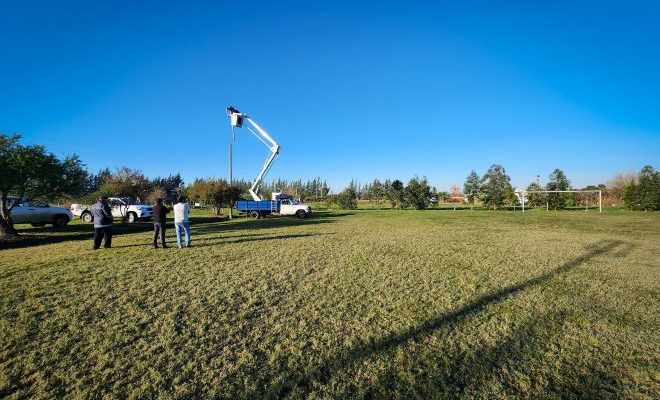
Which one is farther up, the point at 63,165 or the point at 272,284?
the point at 63,165

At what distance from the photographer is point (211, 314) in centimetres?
472

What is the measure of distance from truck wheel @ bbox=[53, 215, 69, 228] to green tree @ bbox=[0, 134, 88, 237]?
17.2ft

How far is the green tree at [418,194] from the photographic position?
47406 millimetres

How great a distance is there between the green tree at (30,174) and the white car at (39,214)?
4.44 meters

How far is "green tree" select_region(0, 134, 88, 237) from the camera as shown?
41.2 ft

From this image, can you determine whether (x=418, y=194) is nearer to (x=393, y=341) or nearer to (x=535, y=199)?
(x=535, y=199)

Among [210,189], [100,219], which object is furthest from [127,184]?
[100,219]

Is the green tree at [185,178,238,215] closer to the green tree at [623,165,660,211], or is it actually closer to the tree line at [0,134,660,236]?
the tree line at [0,134,660,236]

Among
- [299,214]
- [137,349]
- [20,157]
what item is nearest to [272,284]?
[137,349]

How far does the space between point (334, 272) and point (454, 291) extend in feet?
8.67

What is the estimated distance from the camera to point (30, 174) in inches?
511

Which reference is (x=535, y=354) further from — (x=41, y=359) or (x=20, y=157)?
(x=20, y=157)

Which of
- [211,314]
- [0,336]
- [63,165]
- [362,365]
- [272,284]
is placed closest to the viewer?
[362,365]

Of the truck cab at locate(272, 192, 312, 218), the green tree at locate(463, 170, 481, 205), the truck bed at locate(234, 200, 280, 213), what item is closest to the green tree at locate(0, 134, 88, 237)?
the truck bed at locate(234, 200, 280, 213)
